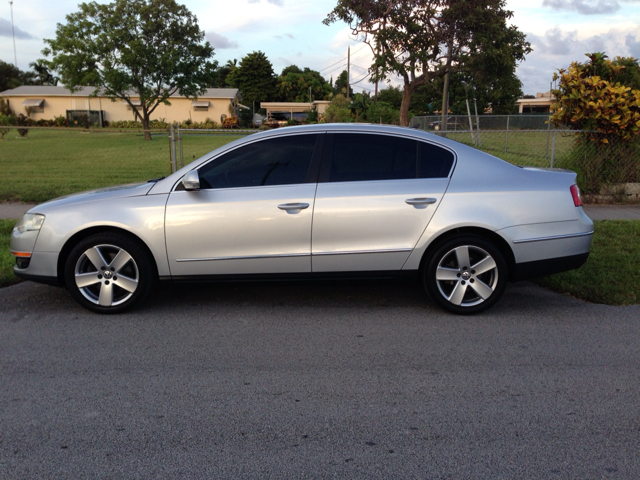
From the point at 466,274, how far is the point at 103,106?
56.7 meters

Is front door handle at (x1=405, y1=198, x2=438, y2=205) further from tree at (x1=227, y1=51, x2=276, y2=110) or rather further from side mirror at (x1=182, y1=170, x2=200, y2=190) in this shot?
tree at (x1=227, y1=51, x2=276, y2=110)

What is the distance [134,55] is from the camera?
137ft

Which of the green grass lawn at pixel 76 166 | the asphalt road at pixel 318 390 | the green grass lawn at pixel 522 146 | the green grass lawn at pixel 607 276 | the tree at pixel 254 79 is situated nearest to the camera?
the asphalt road at pixel 318 390

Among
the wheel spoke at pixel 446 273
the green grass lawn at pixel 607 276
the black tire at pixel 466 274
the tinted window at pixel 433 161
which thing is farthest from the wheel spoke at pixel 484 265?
the green grass lawn at pixel 607 276

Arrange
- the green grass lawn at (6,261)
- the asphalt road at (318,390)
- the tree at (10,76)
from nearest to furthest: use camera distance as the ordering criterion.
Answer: the asphalt road at (318,390) → the green grass lawn at (6,261) → the tree at (10,76)

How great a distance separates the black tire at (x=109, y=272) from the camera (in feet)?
16.8

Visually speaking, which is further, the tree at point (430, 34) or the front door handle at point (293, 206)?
the tree at point (430, 34)

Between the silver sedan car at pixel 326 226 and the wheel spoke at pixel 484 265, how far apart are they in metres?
0.02

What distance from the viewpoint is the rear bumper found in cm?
521

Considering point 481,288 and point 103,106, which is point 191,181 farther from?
point 103,106

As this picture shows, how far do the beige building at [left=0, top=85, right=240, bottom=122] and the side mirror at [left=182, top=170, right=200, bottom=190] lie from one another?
53.2m

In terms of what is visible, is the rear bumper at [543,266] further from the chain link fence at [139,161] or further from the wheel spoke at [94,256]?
the wheel spoke at [94,256]

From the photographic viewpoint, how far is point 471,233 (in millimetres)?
5207

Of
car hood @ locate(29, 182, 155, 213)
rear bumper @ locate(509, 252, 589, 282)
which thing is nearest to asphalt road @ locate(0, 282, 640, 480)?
rear bumper @ locate(509, 252, 589, 282)
